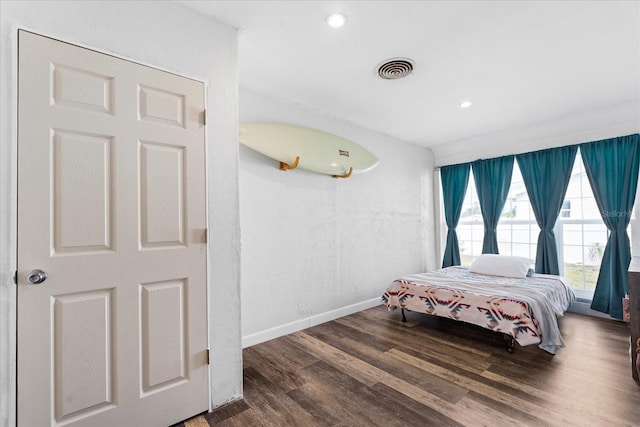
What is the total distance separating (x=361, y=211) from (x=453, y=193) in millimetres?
1783

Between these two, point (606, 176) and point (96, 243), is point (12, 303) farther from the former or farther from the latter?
point (606, 176)

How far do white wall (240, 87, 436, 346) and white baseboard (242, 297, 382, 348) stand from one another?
1 centimetres

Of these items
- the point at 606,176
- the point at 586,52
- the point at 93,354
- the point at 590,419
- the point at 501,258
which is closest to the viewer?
the point at 93,354

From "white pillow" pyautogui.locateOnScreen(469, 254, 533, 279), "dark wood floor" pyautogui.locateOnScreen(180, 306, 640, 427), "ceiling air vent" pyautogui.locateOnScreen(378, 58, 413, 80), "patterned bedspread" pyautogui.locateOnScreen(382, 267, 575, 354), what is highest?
"ceiling air vent" pyautogui.locateOnScreen(378, 58, 413, 80)

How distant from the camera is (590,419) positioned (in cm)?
167

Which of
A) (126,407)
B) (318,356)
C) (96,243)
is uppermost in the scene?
(96,243)

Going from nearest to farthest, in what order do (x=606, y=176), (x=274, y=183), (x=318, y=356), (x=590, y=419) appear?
1. (x=590, y=419)
2. (x=318, y=356)
3. (x=274, y=183)
4. (x=606, y=176)

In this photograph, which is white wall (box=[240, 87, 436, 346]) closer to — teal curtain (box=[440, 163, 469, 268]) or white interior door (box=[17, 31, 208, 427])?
teal curtain (box=[440, 163, 469, 268])

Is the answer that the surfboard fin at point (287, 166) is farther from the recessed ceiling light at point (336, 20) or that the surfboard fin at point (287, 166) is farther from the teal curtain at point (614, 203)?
the teal curtain at point (614, 203)

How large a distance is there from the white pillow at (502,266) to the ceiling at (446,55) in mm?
1703

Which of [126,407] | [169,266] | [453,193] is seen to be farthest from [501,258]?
[126,407]

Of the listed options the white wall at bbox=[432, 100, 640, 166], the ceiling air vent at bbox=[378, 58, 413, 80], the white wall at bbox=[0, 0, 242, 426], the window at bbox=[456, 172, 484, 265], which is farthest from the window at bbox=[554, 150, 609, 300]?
the white wall at bbox=[0, 0, 242, 426]

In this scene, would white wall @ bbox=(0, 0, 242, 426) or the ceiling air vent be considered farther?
the ceiling air vent

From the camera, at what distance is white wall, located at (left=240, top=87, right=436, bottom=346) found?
2863 mm
